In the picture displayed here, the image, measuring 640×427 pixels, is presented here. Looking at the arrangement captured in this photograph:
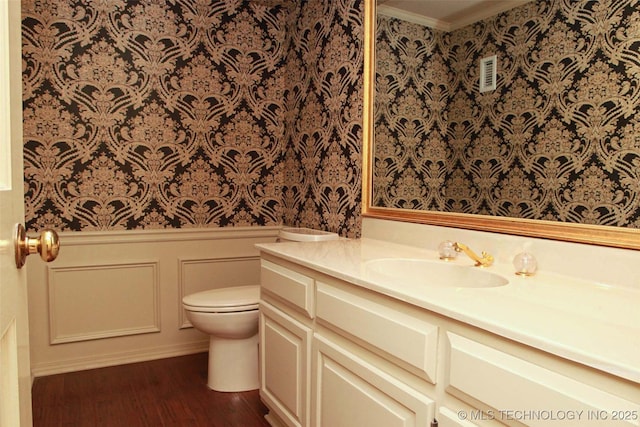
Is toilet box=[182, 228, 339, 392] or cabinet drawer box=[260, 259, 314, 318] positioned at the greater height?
cabinet drawer box=[260, 259, 314, 318]

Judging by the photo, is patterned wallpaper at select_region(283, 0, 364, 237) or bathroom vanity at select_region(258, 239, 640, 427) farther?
patterned wallpaper at select_region(283, 0, 364, 237)

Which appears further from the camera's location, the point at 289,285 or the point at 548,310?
the point at 289,285

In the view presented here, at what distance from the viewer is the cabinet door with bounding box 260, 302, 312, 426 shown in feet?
5.56

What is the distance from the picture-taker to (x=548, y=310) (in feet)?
3.24

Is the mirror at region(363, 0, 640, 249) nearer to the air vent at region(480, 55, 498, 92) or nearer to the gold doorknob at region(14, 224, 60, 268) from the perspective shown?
the air vent at region(480, 55, 498, 92)

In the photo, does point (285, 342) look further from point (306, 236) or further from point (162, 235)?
point (162, 235)

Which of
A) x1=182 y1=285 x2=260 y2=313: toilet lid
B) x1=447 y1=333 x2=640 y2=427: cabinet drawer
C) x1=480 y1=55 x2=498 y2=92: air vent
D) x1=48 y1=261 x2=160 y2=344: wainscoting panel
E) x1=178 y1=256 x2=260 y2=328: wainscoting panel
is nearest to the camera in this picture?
x1=447 y1=333 x2=640 y2=427: cabinet drawer

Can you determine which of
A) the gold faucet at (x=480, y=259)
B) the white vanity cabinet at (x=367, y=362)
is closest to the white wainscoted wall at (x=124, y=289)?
the white vanity cabinet at (x=367, y=362)

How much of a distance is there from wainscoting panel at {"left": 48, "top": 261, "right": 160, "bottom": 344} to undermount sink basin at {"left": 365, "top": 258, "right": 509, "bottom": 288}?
1744mm

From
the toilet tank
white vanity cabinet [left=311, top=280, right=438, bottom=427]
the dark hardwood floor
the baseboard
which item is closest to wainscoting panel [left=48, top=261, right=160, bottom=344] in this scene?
the baseboard

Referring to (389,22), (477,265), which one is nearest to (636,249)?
(477,265)

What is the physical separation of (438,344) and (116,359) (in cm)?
235

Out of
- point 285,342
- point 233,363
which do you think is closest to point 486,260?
point 285,342

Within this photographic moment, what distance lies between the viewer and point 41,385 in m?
2.47
